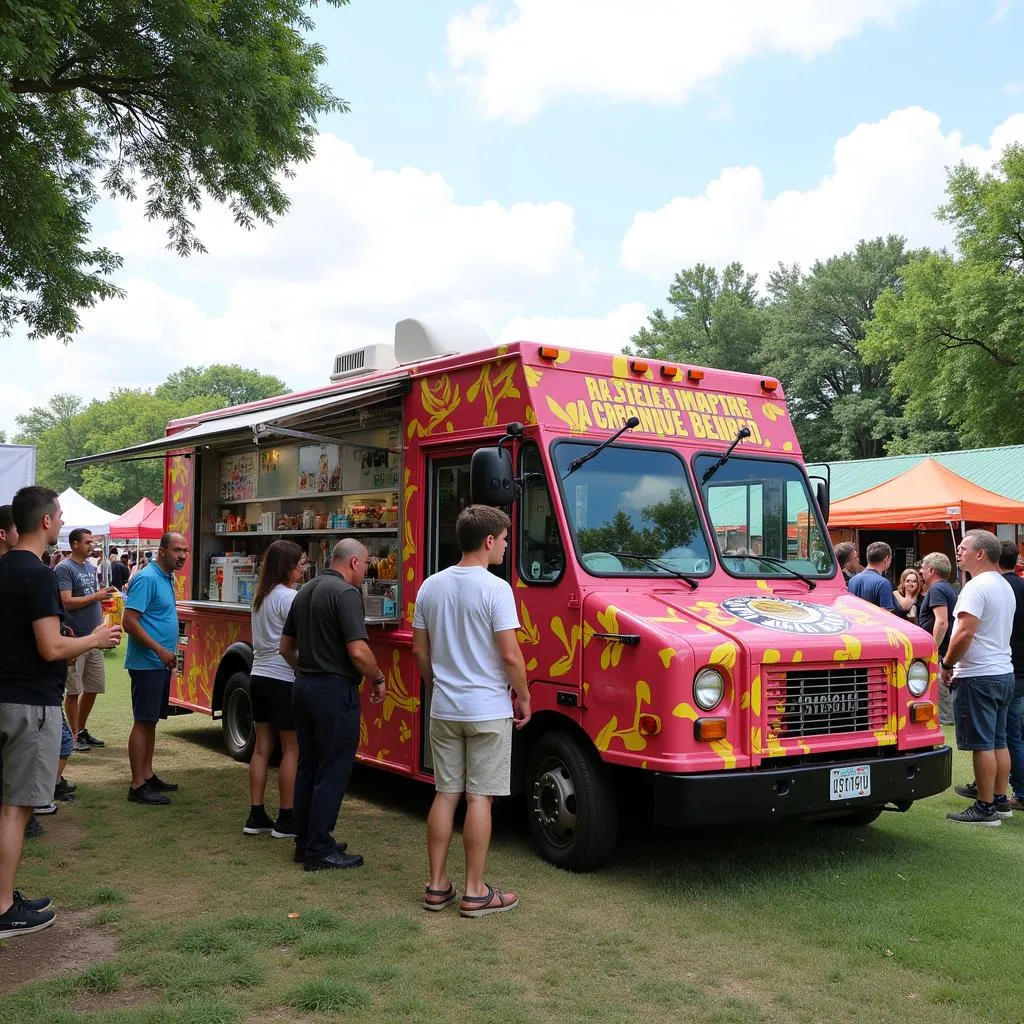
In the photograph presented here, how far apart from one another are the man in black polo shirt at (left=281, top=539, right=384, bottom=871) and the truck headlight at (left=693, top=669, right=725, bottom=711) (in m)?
1.79

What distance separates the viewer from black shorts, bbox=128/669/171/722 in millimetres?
7531

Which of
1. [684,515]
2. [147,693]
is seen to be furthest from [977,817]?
[147,693]

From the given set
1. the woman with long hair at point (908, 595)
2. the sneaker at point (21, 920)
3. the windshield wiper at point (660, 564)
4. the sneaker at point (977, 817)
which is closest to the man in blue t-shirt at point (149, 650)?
the sneaker at point (21, 920)

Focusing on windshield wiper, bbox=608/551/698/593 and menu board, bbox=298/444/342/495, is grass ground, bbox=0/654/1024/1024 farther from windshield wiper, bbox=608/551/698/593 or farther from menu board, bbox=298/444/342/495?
menu board, bbox=298/444/342/495

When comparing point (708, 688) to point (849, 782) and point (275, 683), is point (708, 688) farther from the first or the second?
point (275, 683)

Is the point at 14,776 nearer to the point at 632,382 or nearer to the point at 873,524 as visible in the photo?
the point at 632,382

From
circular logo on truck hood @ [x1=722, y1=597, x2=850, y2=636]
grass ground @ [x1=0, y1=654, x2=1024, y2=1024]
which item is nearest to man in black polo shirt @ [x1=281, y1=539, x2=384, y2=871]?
grass ground @ [x1=0, y1=654, x2=1024, y2=1024]

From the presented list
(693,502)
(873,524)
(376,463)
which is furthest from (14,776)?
(873,524)

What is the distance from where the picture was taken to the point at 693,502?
6.53 m

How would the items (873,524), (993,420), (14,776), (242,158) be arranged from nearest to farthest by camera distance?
(14,776) → (242,158) → (873,524) → (993,420)

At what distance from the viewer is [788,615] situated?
19.5 feet

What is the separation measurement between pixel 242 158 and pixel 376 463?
145 inches

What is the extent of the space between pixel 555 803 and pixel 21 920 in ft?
9.05

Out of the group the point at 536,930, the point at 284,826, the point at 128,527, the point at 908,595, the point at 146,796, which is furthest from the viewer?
the point at 128,527
